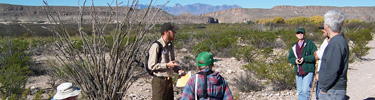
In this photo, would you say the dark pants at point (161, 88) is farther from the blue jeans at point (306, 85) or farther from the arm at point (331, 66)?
the blue jeans at point (306, 85)

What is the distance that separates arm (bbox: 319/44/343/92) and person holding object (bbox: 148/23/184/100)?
1.37 metres

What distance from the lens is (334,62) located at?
7.50ft

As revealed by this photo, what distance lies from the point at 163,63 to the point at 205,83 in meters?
0.71

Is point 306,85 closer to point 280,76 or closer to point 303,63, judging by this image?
point 303,63

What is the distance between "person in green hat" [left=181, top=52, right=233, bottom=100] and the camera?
2373 mm

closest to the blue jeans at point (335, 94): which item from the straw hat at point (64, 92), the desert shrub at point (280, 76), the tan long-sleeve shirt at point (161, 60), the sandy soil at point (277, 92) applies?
the tan long-sleeve shirt at point (161, 60)

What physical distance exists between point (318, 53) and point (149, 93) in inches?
140

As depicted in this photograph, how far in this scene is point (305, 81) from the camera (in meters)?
3.67

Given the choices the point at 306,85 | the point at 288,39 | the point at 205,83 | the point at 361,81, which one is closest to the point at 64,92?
the point at 205,83

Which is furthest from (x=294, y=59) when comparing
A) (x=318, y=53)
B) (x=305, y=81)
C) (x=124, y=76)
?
(x=124, y=76)

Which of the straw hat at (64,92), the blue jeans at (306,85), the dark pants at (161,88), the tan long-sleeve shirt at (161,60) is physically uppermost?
the tan long-sleeve shirt at (161,60)

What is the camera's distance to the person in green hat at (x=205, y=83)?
237 cm

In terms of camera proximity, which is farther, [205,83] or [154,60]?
[154,60]

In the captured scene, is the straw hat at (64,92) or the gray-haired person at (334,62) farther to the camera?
the straw hat at (64,92)
